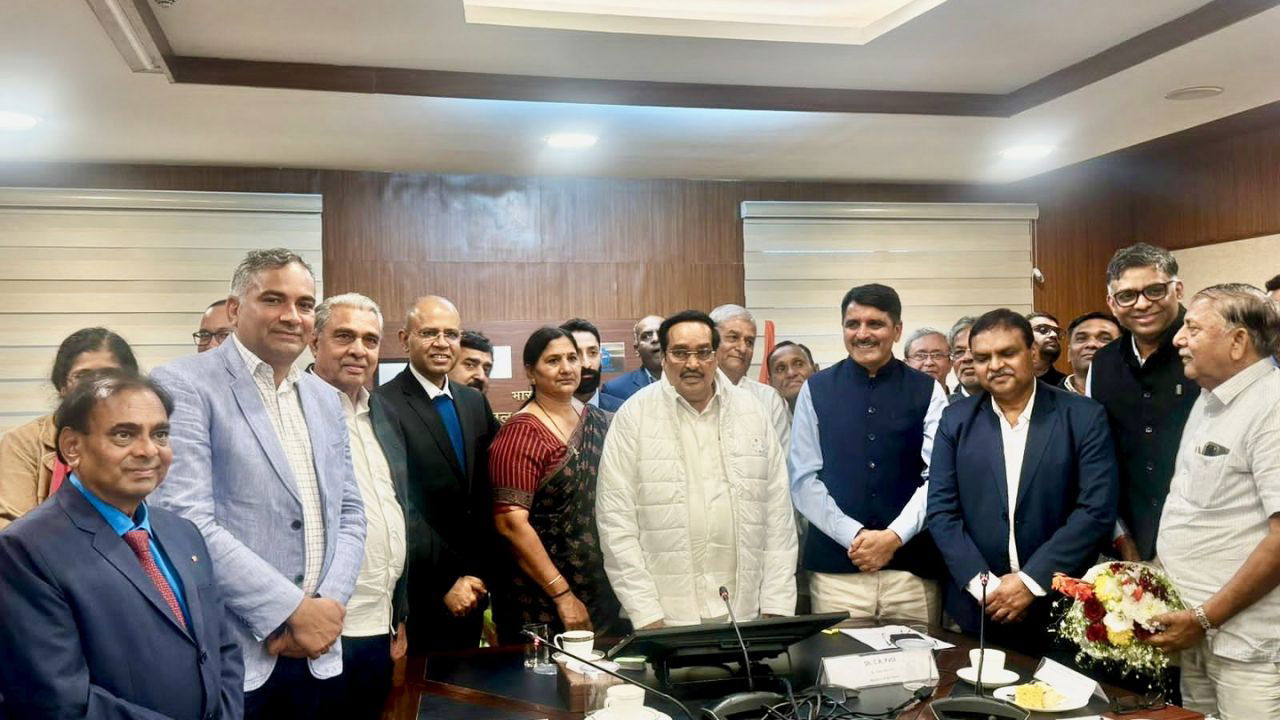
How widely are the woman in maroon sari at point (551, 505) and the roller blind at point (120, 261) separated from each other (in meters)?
3.34

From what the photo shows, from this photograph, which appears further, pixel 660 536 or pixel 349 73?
pixel 349 73

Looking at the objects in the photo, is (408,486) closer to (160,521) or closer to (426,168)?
(160,521)

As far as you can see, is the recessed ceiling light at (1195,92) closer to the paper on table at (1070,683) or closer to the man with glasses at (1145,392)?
the man with glasses at (1145,392)

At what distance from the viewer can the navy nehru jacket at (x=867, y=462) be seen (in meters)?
3.48

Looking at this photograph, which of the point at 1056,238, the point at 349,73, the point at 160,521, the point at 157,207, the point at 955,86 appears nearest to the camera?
the point at 160,521

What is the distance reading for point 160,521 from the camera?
→ 2174mm

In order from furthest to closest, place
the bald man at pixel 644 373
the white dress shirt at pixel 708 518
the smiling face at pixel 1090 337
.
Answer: the bald man at pixel 644 373, the smiling face at pixel 1090 337, the white dress shirt at pixel 708 518

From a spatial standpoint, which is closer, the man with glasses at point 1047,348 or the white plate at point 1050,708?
the white plate at point 1050,708

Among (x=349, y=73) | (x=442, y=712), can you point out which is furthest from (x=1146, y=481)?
(x=349, y=73)

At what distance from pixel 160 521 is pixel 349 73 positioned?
9.01ft

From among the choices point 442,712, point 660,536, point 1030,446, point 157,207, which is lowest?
point 442,712

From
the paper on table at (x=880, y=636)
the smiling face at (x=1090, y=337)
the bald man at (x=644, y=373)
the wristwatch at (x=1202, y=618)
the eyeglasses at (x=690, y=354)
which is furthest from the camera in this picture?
the bald man at (x=644, y=373)

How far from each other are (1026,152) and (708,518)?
13.4 ft

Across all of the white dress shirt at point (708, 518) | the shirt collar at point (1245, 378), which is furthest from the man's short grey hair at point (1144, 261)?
the white dress shirt at point (708, 518)
